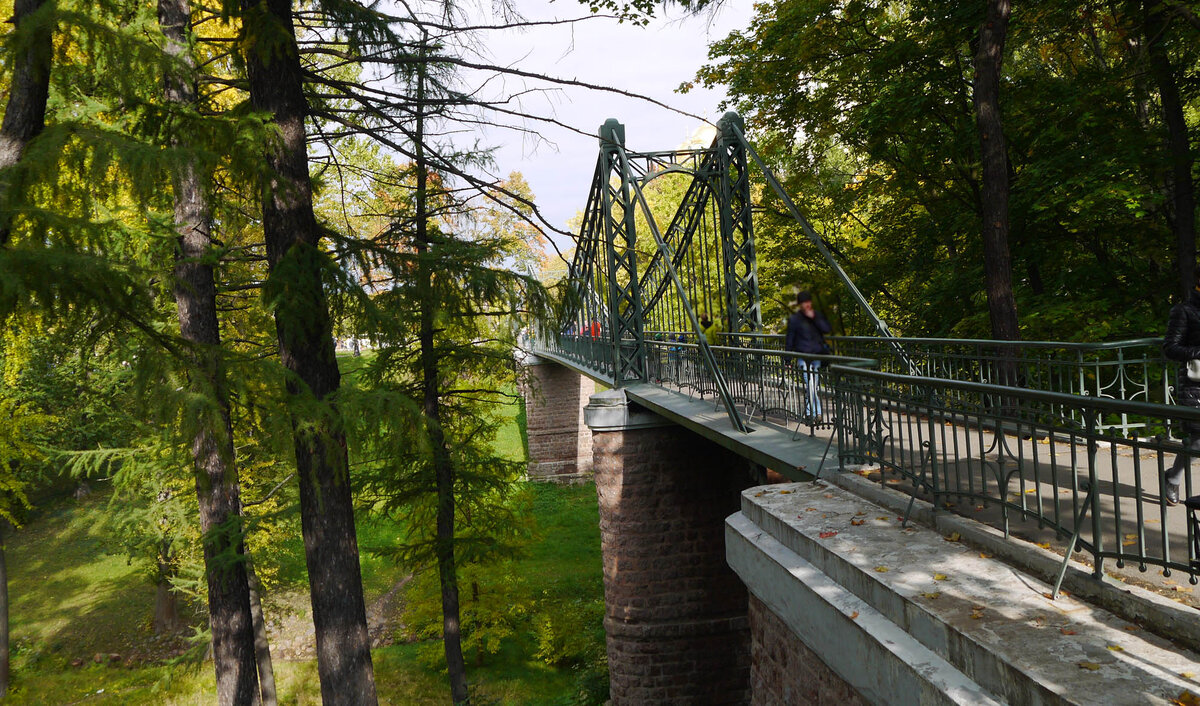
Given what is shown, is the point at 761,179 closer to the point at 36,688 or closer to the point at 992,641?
the point at 992,641

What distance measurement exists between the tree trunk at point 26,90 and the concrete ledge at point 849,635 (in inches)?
177

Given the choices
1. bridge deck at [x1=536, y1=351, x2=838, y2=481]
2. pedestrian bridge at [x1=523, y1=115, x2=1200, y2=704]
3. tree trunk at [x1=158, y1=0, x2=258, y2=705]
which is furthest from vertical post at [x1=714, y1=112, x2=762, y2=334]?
tree trunk at [x1=158, y1=0, x2=258, y2=705]

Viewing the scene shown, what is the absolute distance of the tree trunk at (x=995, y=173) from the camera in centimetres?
909

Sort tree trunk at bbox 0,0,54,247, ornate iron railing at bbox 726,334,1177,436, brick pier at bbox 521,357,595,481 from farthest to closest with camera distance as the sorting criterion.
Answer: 1. brick pier at bbox 521,357,595,481
2. ornate iron railing at bbox 726,334,1177,436
3. tree trunk at bbox 0,0,54,247

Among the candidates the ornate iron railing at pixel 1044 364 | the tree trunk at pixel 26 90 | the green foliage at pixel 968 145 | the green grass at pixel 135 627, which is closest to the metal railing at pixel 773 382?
the ornate iron railing at pixel 1044 364

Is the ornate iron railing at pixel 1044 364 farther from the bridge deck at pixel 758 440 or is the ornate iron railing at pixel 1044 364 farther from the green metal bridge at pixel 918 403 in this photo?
the bridge deck at pixel 758 440

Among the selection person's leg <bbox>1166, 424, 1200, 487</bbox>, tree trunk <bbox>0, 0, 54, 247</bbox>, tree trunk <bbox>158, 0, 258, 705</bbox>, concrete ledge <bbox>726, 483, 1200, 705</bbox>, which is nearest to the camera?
concrete ledge <bbox>726, 483, 1200, 705</bbox>

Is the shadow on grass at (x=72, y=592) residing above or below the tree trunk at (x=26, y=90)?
below

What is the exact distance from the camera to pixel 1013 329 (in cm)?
913

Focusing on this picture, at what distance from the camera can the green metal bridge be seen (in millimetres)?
3314

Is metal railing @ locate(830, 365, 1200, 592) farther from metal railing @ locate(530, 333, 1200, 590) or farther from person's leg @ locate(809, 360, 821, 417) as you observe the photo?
person's leg @ locate(809, 360, 821, 417)

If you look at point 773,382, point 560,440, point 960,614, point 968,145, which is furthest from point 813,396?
point 560,440

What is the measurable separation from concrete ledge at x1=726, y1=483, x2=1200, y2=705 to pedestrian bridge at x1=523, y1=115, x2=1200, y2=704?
1cm

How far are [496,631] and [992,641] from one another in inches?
501
